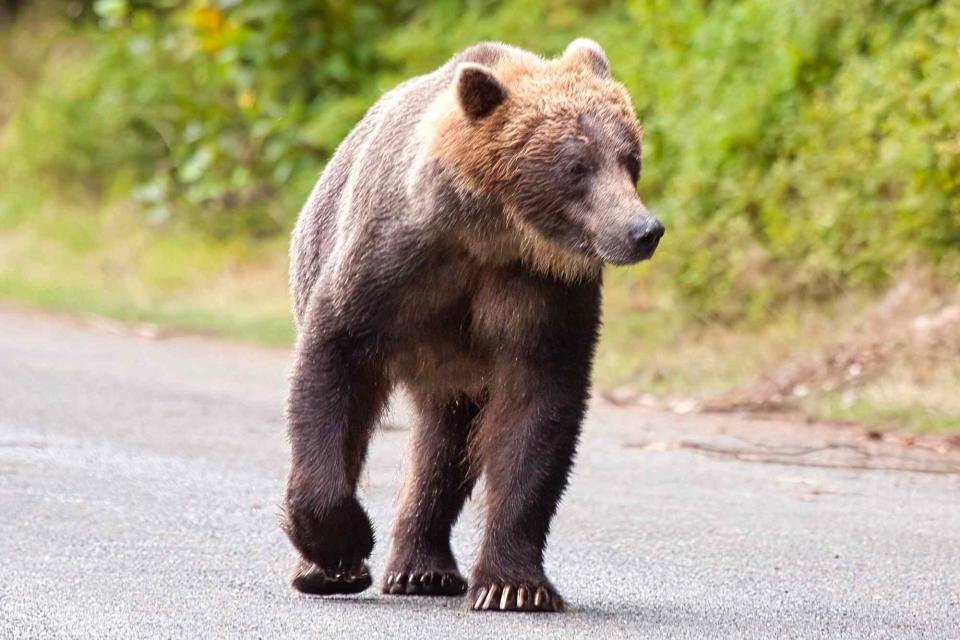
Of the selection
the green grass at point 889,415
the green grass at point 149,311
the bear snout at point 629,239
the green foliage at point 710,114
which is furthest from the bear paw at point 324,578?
the green grass at point 149,311

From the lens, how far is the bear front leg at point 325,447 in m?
5.57

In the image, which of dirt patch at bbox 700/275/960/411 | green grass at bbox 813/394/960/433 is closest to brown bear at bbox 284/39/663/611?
green grass at bbox 813/394/960/433

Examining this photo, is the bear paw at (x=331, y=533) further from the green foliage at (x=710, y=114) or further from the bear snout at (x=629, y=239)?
the green foliage at (x=710, y=114)

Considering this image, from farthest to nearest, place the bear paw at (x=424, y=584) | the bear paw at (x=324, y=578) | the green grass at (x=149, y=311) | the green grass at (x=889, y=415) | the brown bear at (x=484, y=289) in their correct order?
the green grass at (x=149, y=311), the green grass at (x=889, y=415), the bear paw at (x=424, y=584), the bear paw at (x=324, y=578), the brown bear at (x=484, y=289)

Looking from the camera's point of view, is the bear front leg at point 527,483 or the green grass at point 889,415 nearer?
the bear front leg at point 527,483

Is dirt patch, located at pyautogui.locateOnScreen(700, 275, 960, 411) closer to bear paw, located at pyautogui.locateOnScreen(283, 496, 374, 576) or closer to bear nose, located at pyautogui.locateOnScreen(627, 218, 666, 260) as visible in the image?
bear paw, located at pyautogui.locateOnScreen(283, 496, 374, 576)

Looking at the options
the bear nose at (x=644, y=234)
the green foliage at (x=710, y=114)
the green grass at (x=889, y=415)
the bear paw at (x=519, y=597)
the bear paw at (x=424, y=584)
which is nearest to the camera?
the bear nose at (x=644, y=234)

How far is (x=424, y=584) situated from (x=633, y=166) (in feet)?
5.48

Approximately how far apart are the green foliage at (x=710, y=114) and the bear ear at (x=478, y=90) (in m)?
6.39

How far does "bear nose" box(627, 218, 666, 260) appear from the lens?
519 cm

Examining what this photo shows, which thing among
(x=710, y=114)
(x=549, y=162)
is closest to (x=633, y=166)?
(x=549, y=162)

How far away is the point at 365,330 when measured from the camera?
5516mm

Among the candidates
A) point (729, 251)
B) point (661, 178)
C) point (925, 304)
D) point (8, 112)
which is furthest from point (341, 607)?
point (8, 112)

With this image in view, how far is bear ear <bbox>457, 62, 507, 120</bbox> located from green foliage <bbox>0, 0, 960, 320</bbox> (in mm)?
6386
